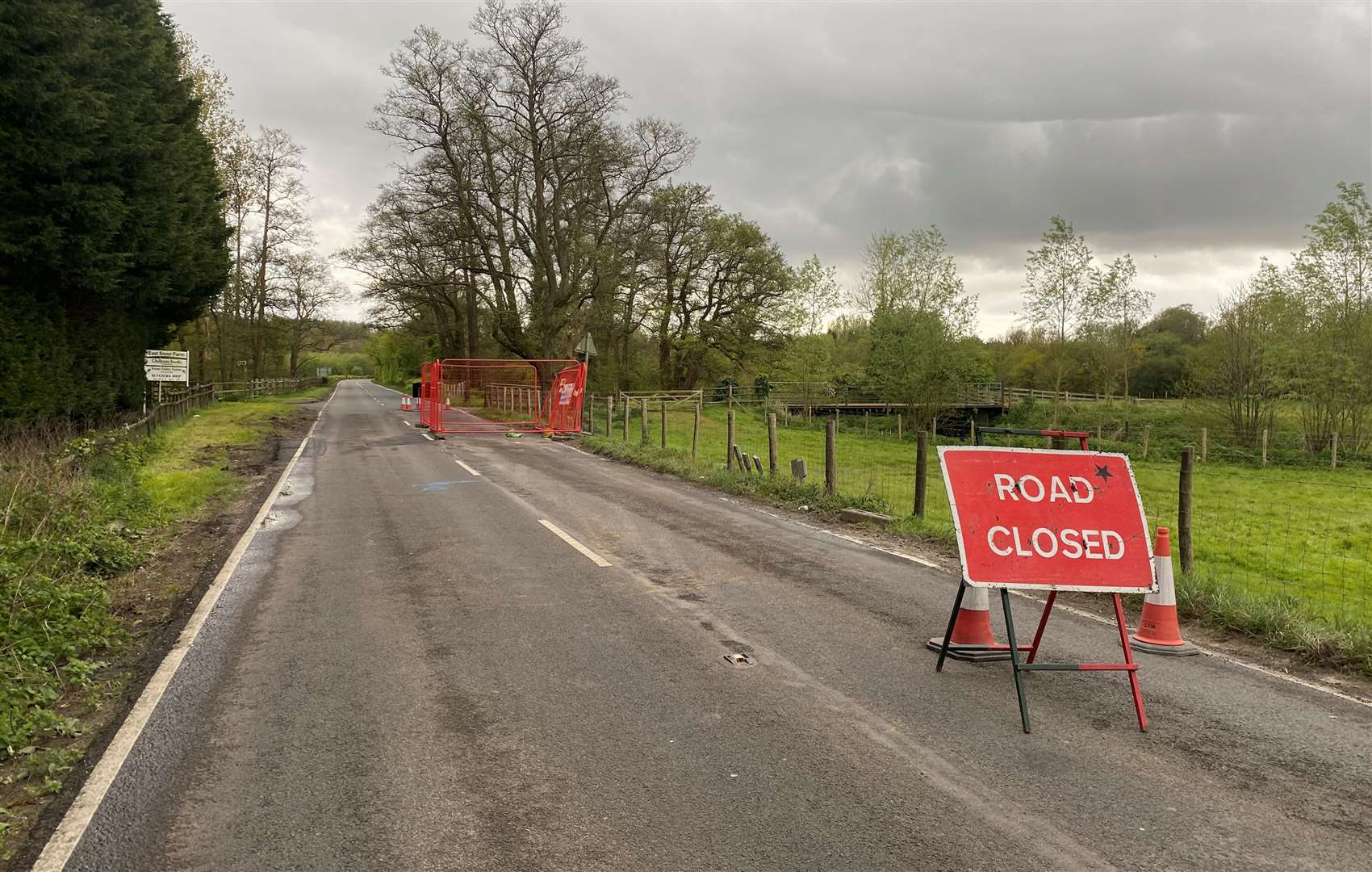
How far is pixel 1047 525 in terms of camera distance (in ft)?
16.1

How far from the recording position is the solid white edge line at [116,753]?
124 inches

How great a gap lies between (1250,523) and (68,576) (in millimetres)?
19859

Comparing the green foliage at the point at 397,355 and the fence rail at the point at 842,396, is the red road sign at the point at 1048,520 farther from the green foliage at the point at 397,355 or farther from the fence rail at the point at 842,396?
the green foliage at the point at 397,355

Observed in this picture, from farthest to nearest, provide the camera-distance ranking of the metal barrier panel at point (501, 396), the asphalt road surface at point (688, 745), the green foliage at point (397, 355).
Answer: the green foliage at point (397, 355) → the metal barrier panel at point (501, 396) → the asphalt road surface at point (688, 745)

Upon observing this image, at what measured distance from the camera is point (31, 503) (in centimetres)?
845

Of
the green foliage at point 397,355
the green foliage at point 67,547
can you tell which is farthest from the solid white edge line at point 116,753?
the green foliage at point 397,355

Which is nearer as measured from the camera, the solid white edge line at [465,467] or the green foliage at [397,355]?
the solid white edge line at [465,467]

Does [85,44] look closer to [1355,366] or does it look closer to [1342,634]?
[1342,634]

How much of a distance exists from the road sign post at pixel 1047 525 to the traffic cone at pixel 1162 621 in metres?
0.88

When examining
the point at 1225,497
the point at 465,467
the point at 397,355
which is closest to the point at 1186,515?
the point at 465,467

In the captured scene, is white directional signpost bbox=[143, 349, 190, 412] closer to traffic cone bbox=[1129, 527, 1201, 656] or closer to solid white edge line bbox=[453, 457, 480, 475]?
solid white edge line bbox=[453, 457, 480, 475]

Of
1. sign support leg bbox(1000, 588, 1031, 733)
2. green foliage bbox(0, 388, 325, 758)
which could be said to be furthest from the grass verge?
sign support leg bbox(1000, 588, 1031, 733)

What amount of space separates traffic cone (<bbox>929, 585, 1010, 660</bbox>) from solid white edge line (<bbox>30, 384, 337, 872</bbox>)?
475cm

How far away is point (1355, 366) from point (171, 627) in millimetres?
37379
